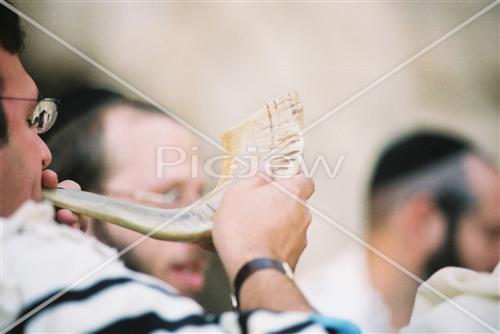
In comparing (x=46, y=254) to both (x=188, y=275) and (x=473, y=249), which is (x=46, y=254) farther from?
(x=473, y=249)

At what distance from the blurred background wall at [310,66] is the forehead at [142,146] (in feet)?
0.11

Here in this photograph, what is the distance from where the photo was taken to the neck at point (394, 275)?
108 centimetres

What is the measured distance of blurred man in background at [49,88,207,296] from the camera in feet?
3.50

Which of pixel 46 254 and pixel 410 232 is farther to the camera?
pixel 410 232

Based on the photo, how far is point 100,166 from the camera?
1.08m

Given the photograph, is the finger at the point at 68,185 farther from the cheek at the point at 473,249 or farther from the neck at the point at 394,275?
the cheek at the point at 473,249

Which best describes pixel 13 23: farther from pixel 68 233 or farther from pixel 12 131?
pixel 68 233

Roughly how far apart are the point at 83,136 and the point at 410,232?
58 centimetres

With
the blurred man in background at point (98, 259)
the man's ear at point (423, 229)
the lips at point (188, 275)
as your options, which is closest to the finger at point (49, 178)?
the blurred man in background at point (98, 259)

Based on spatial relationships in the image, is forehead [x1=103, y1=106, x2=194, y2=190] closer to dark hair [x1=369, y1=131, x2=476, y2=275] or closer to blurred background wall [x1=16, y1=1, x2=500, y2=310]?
blurred background wall [x1=16, y1=1, x2=500, y2=310]

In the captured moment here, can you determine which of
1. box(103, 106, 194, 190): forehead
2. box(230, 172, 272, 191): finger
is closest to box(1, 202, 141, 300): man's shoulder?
box(103, 106, 194, 190): forehead

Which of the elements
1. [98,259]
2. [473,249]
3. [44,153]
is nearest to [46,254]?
[98,259]

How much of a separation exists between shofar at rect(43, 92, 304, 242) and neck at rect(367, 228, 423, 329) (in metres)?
0.20

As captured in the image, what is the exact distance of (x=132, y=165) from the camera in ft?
3.57
